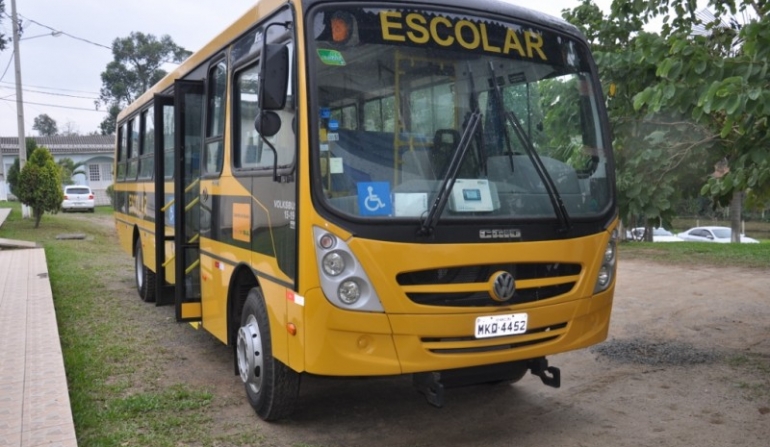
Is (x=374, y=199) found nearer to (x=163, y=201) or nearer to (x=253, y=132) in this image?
(x=253, y=132)

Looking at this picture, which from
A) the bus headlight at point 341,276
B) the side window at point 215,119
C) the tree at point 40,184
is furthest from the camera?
the tree at point 40,184

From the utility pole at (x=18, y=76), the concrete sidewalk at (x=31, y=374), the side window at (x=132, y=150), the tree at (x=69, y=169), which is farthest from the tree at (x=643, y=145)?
the tree at (x=69, y=169)

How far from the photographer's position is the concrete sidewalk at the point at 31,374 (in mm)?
4625

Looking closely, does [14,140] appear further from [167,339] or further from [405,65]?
[405,65]

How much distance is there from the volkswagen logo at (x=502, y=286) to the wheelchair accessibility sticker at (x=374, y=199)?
776 mm

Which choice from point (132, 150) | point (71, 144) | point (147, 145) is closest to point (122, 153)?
point (132, 150)

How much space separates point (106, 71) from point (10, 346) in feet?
163

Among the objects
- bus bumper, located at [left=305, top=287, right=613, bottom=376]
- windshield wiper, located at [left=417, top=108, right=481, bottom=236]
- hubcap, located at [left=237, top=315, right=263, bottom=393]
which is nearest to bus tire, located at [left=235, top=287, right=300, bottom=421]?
hubcap, located at [left=237, top=315, right=263, bottom=393]

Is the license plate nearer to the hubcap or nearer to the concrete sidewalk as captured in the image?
the hubcap

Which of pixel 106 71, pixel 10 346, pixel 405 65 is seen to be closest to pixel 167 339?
pixel 10 346

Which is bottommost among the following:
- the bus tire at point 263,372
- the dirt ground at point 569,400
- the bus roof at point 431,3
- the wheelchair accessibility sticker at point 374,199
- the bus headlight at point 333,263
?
the dirt ground at point 569,400

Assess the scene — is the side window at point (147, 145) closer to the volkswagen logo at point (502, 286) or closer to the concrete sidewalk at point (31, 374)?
the concrete sidewalk at point (31, 374)

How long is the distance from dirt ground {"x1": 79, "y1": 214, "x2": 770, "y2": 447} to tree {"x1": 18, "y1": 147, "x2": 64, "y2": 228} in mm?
13984

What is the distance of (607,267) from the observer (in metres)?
5.11
